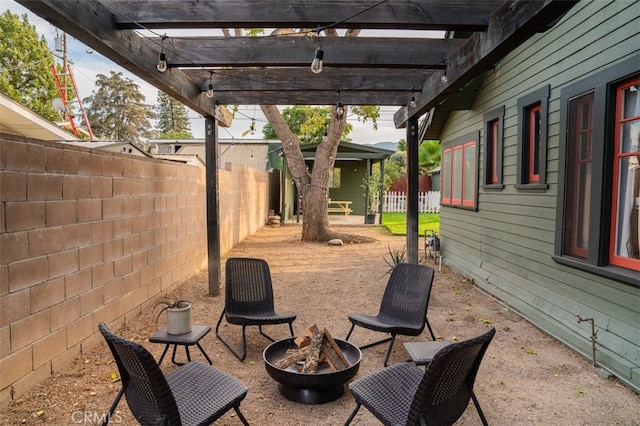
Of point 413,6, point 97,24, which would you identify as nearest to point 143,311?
point 97,24

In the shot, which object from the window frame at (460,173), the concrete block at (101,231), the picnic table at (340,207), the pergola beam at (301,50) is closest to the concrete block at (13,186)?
the concrete block at (101,231)

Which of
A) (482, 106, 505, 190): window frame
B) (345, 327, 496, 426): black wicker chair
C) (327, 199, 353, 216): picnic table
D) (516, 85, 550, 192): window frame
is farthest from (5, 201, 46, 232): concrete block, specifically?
(327, 199, 353, 216): picnic table

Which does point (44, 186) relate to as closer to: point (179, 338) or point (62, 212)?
point (62, 212)

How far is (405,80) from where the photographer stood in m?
5.43

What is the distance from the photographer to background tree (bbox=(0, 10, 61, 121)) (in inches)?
883

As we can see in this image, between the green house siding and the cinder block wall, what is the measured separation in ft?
15.0

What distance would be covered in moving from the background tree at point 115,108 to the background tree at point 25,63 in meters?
17.2

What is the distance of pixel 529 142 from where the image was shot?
5441 millimetres

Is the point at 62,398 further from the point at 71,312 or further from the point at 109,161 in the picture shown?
the point at 109,161

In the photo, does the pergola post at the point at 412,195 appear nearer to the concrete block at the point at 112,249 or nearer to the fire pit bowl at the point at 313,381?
the fire pit bowl at the point at 313,381

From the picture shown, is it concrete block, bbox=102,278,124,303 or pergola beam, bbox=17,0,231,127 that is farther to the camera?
concrete block, bbox=102,278,124,303

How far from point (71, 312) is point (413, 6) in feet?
12.2

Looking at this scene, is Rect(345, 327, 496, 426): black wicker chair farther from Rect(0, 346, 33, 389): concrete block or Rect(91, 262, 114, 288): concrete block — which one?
Rect(91, 262, 114, 288): concrete block

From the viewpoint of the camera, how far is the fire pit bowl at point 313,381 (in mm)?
2939
